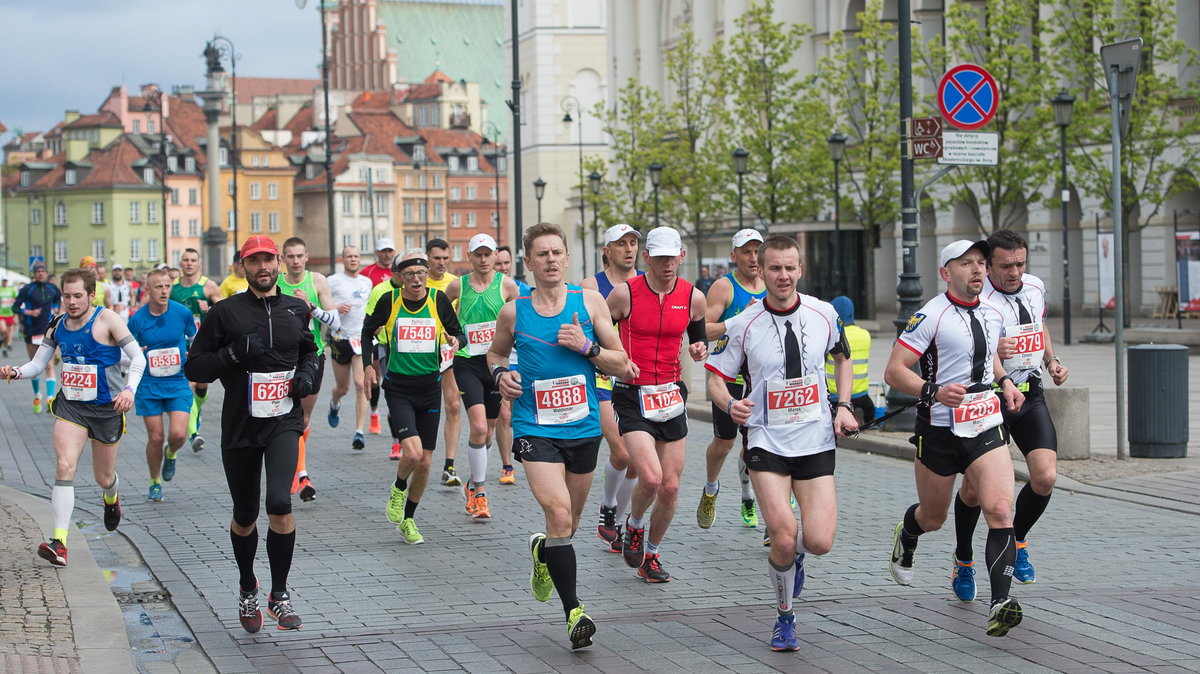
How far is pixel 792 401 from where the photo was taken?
7648 mm

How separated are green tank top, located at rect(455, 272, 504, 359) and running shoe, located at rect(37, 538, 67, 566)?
3670 mm

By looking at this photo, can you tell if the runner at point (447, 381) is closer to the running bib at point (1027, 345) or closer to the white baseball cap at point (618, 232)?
the white baseball cap at point (618, 232)

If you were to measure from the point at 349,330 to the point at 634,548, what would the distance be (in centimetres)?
891

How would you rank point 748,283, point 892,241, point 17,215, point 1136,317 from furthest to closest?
point 17,215 → point 892,241 → point 1136,317 → point 748,283

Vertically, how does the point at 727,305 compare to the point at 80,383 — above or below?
above

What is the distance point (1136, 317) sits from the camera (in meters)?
43.1

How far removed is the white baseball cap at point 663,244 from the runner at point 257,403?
6.56 ft

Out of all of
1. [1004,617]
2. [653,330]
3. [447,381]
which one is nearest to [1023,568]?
[1004,617]

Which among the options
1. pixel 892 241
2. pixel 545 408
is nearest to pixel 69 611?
pixel 545 408

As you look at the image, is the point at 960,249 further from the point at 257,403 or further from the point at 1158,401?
the point at 1158,401

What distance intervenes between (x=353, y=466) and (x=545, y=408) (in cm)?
786

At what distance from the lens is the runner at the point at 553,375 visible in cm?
789

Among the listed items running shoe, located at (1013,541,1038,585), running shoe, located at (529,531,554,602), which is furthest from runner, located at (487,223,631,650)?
running shoe, located at (1013,541,1038,585)

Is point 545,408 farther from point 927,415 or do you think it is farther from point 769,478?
point 927,415
